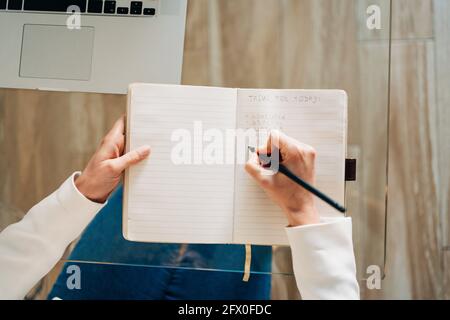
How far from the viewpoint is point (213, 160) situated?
592mm

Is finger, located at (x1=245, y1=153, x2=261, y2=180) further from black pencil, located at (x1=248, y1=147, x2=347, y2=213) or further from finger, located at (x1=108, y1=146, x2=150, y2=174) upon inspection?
finger, located at (x1=108, y1=146, x2=150, y2=174)

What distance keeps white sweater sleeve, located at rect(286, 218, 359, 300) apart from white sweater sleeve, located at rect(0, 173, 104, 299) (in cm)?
30

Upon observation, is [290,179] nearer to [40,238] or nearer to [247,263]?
[247,263]

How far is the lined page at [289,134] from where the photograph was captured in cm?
58

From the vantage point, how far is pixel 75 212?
587 mm

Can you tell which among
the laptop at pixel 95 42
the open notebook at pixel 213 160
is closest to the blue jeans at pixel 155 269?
the open notebook at pixel 213 160

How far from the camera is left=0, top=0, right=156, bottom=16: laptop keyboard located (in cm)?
71

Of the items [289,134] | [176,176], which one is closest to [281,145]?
[289,134]

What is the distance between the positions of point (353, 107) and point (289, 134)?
166mm

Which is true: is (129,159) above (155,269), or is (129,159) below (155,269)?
above

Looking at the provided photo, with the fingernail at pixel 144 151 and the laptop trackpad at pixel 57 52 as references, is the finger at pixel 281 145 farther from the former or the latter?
the laptop trackpad at pixel 57 52

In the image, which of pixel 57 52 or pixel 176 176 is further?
pixel 57 52
